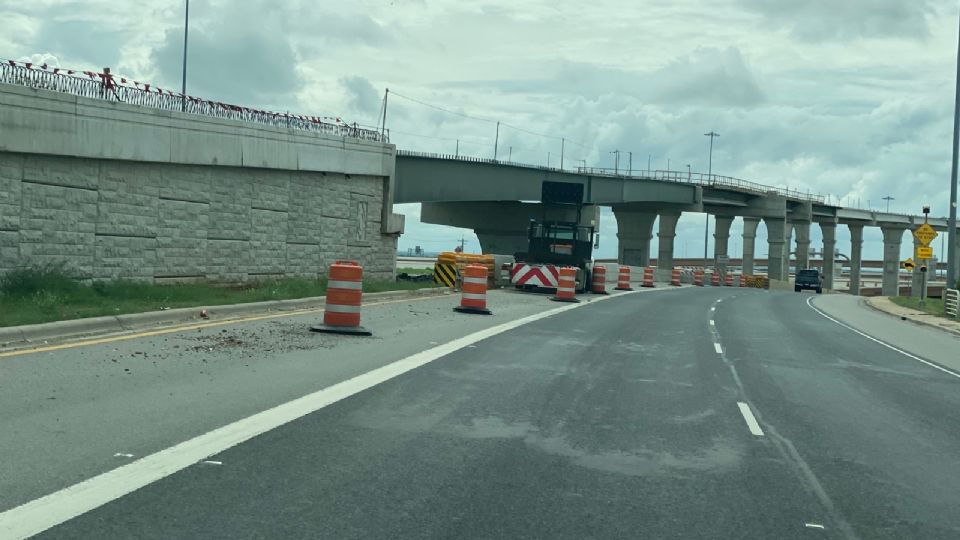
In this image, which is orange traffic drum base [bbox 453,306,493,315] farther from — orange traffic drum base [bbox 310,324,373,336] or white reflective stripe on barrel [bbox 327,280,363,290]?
white reflective stripe on barrel [bbox 327,280,363,290]

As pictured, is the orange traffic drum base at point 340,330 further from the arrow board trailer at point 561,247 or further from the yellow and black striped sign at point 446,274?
the arrow board trailer at point 561,247

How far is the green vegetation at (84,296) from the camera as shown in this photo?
49.3ft

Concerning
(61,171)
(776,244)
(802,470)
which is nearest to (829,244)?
(776,244)

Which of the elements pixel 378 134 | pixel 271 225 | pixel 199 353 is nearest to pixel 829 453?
pixel 199 353

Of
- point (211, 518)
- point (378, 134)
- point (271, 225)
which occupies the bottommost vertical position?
point (211, 518)

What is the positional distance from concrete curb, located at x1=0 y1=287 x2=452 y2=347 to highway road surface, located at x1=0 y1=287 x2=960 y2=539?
39.8 inches

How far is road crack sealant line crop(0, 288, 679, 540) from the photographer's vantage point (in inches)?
216

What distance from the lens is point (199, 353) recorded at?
42.4 feet

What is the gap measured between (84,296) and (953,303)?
30.5m

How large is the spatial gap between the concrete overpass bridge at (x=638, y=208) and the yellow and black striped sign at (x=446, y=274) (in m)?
13.5

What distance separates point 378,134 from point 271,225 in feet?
30.1

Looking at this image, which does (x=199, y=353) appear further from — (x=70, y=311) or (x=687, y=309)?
(x=687, y=309)

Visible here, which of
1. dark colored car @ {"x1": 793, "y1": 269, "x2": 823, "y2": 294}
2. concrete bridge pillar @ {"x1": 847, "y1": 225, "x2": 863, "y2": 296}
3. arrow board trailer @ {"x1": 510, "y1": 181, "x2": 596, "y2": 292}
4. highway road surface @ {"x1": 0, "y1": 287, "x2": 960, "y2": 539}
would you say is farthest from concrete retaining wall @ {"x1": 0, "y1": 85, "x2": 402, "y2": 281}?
concrete bridge pillar @ {"x1": 847, "y1": 225, "x2": 863, "y2": 296}

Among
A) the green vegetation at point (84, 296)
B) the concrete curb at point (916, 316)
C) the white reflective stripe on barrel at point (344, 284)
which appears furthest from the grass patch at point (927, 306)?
the white reflective stripe on barrel at point (344, 284)
